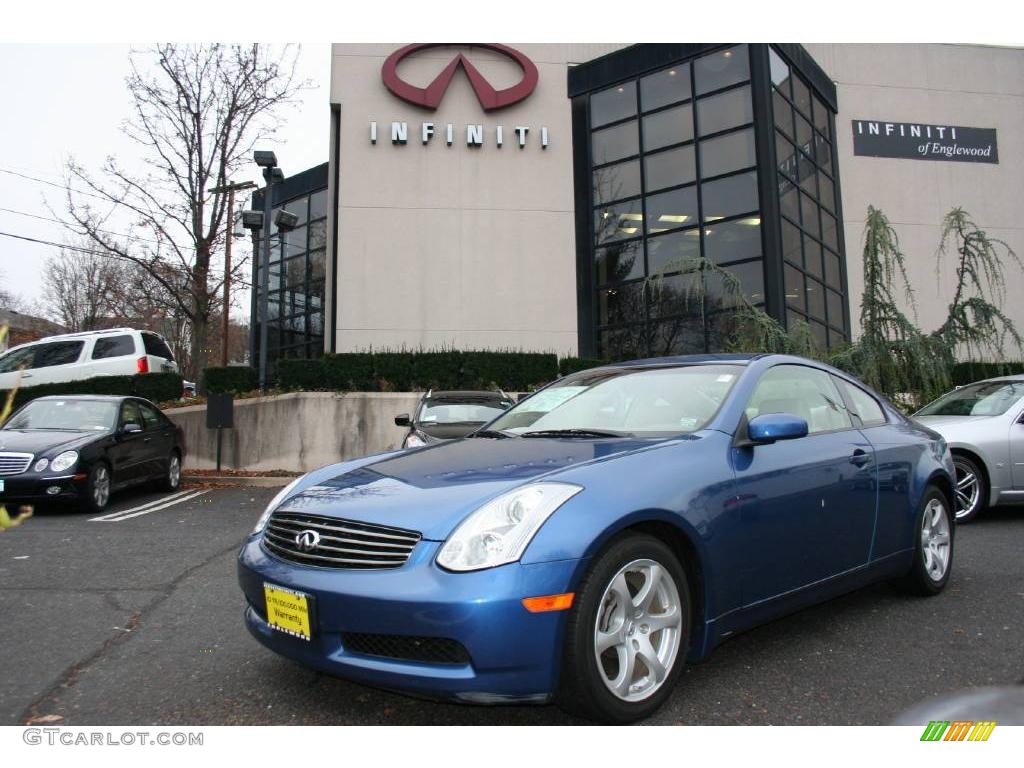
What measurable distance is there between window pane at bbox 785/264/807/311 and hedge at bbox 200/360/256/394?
11.2m

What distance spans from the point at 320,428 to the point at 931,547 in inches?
397

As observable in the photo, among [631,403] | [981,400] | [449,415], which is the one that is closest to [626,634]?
[631,403]

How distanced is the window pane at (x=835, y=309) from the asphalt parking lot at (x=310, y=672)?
1242 cm

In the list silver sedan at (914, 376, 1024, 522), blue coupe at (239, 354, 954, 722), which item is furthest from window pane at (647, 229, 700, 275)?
blue coupe at (239, 354, 954, 722)

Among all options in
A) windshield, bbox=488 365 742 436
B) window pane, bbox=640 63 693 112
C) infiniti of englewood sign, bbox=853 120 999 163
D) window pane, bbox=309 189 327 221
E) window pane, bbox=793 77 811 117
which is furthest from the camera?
window pane, bbox=309 189 327 221

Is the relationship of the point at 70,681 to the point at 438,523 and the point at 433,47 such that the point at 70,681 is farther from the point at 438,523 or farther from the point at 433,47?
the point at 433,47

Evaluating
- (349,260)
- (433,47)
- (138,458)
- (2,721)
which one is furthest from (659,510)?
(433,47)

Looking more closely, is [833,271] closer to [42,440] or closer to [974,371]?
[974,371]

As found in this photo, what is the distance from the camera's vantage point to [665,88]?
1662cm

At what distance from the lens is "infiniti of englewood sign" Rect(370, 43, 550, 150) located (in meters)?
16.2

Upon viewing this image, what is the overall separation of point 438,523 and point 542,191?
1471cm

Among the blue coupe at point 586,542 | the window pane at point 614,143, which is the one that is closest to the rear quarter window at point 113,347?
the window pane at point 614,143

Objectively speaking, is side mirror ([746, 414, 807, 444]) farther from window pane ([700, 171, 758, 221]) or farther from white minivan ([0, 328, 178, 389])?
white minivan ([0, 328, 178, 389])

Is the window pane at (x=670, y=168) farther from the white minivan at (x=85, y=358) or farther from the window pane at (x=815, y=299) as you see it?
the white minivan at (x=85, y=358)
